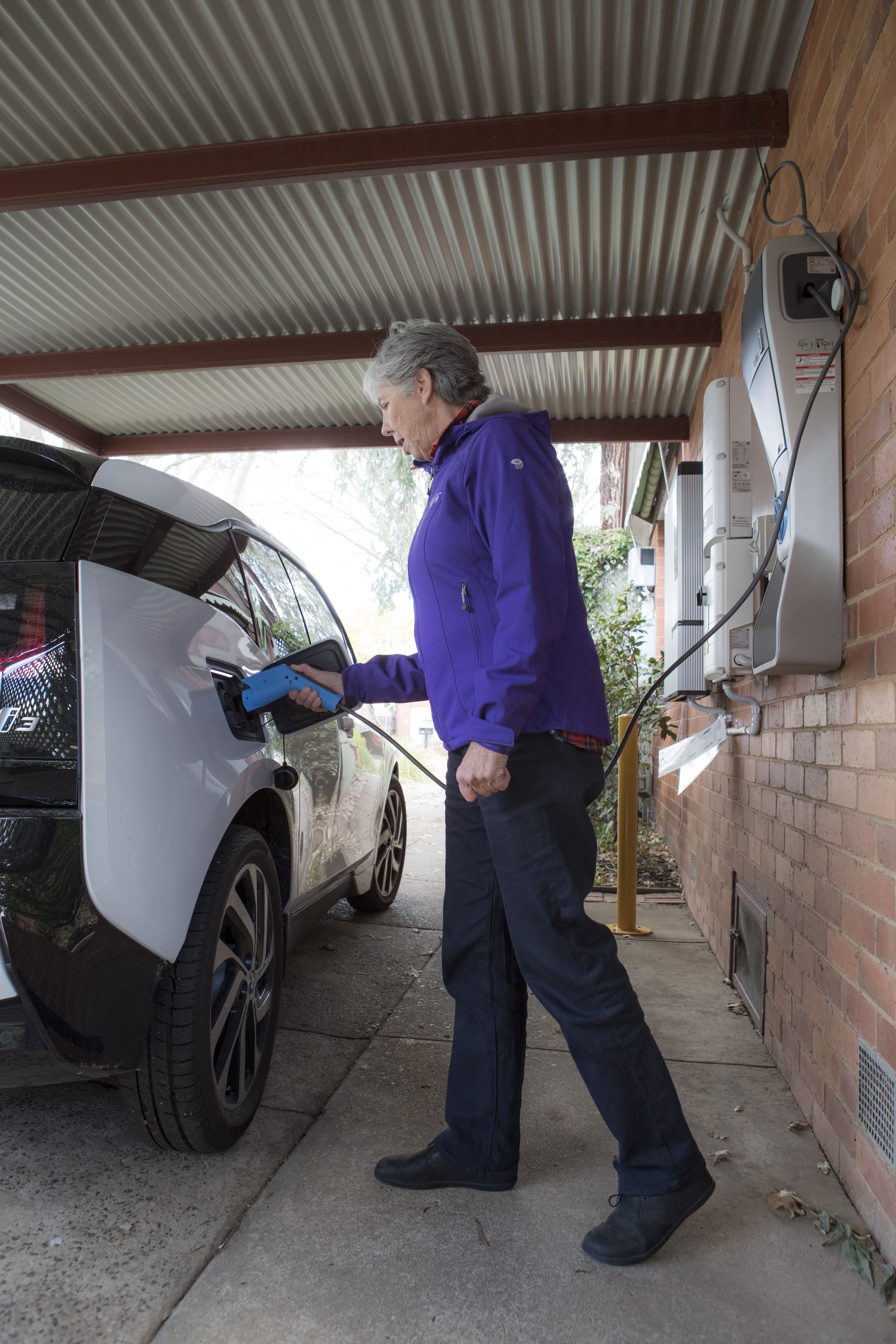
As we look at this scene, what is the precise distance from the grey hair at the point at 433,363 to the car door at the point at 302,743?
2.38 ft

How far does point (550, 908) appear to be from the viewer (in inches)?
75.5

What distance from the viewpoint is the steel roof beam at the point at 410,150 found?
11.1 ft

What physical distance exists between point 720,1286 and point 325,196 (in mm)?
4251

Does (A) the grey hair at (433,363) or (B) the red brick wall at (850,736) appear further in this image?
(A) the grey hair at (433,363)

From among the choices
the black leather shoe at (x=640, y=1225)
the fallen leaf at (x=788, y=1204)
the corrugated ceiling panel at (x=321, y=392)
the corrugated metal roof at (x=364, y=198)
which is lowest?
the fallen leaf at (x=788, y=1204)

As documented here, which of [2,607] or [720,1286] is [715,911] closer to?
[720,1286]

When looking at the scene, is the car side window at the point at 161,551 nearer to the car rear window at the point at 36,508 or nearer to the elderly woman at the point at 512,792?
the car rear window at the point at 36,508

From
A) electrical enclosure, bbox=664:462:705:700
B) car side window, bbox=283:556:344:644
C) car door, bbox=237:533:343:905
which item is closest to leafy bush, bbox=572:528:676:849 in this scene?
electrical enclosure, bbox=664:462:705:700

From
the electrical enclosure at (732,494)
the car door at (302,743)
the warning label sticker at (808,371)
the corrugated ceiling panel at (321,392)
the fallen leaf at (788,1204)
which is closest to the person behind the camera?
the fallen leaf at (788,1204)

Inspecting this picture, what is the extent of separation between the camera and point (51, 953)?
168 cm

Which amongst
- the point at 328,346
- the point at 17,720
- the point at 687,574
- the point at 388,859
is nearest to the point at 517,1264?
the point at 17,720

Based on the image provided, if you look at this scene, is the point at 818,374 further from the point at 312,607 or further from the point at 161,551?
the point at 312,607

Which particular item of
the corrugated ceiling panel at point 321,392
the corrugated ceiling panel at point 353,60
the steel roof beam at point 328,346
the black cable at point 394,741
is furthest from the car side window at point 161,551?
the corrugated ceiling panel at point 321,392

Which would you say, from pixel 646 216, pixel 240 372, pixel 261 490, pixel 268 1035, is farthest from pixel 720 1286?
pixel 261 490
